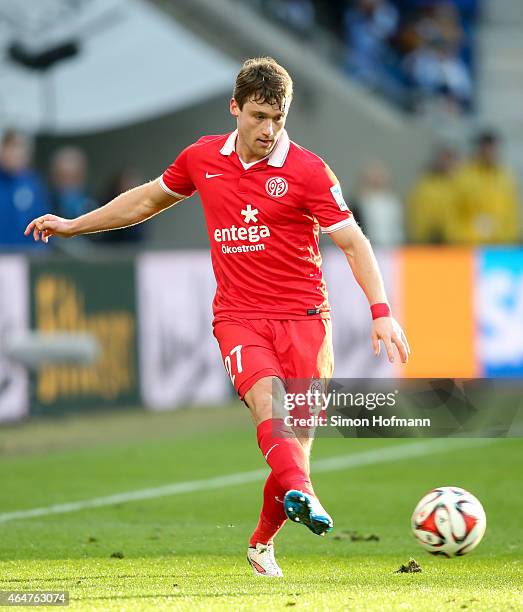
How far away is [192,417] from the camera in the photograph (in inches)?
593

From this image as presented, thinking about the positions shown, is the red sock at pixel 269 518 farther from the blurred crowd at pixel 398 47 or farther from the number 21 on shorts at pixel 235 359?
the blurred crowd at pixel 398 47

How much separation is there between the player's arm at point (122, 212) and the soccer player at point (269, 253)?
0.72 feet

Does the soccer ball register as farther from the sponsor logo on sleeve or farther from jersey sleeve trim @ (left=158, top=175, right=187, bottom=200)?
jersey sleeve trim @ (left=158, top=175, right=187, bottom=200)

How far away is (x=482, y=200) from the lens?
1867 cm

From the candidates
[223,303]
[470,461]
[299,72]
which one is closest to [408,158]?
[299,72]

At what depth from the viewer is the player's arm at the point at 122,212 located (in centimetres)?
720

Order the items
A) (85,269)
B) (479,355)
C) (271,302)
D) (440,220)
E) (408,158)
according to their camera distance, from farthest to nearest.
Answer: (408,158) < (440,220) < (479,355) < (85,269) < (271,302)

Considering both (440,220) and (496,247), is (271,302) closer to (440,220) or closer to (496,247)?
(496,247)

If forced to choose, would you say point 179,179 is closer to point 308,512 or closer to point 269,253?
point 269,253

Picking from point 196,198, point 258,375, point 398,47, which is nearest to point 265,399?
point 258,375

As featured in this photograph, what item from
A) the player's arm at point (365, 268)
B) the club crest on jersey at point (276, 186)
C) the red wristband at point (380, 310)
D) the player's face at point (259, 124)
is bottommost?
the red wristband at point (380, 310)

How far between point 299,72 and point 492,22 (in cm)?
500

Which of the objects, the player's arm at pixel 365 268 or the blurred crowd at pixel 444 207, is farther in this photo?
the blurred crowd at pixel 444 207

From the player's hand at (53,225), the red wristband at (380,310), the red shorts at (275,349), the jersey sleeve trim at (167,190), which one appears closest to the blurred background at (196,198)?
the player's hand at (53,225)
